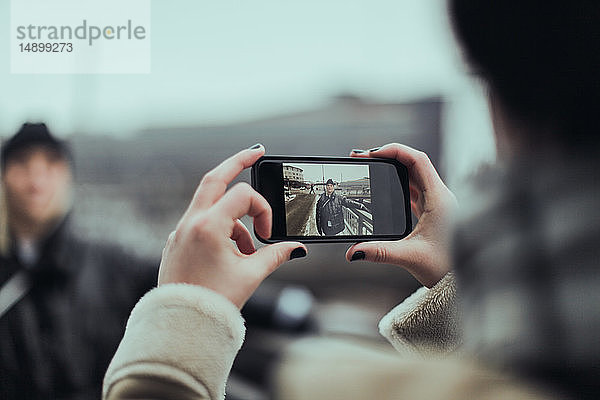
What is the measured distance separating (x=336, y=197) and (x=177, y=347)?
1.27ft

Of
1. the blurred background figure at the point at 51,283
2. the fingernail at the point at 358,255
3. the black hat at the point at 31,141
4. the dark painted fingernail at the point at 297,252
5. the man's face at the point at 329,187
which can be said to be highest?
the black hat at the point at 31,141

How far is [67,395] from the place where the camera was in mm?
1082

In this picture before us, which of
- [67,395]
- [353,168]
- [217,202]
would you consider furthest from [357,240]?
[67,395]

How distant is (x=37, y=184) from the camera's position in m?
1.12

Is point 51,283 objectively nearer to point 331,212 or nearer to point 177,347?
point 331,212

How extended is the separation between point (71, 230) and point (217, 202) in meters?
0.75

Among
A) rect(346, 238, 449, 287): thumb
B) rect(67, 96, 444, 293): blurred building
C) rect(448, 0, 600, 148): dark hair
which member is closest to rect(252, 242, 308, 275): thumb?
rect(346, 238, 449, 287): thumb

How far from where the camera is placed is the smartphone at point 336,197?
68 cm

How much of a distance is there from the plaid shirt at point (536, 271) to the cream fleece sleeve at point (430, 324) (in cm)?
38

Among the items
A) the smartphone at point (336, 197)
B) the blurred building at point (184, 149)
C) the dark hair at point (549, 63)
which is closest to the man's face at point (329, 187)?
the smartphone at point (336, 197)

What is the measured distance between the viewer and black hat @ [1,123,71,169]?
104 centimetres

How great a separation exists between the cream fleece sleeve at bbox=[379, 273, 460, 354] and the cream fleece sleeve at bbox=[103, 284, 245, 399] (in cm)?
21

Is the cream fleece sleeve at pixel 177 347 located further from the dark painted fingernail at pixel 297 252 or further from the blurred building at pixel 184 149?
the blurred building at pixel 184 149

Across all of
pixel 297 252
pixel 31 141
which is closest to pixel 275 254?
pixel 297 252
